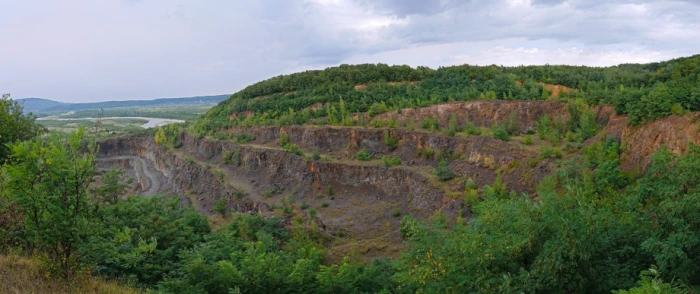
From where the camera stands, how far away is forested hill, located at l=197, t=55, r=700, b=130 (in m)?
34.4

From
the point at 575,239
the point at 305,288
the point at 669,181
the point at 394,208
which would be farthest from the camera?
the point at 394,208

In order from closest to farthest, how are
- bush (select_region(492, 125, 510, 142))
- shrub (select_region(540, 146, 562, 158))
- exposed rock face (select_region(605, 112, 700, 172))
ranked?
exposed rock face (select_region(605, 112, 700, 172)) → shrub (select_region(540, 146, 562, 158)) → bush (select_region(492, 125, 510, 142))

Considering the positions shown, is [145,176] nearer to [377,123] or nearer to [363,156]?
[377,123]

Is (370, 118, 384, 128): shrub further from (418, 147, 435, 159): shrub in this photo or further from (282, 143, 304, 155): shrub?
(282, 143, 304, 155): shrub

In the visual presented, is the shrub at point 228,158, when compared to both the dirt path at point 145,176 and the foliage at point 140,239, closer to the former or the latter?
the dirt path at point 145,176

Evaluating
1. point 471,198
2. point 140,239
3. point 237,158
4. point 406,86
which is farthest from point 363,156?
point 140,239

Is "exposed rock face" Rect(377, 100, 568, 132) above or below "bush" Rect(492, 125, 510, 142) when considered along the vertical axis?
above

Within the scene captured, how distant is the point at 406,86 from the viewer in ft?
152

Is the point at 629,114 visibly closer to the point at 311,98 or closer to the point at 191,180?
the point at 311,98

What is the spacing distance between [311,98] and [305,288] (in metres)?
38.1

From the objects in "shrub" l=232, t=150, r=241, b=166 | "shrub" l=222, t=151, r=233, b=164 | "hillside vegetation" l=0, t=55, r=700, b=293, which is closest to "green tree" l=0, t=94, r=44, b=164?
"hillside vegetation" l=0, t=55, r=700, b=293

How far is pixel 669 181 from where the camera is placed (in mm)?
9125

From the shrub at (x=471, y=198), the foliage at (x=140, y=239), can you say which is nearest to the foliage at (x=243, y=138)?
the shrub at (x=471, y=198)

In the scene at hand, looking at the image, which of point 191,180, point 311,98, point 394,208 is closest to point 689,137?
point 394,208
